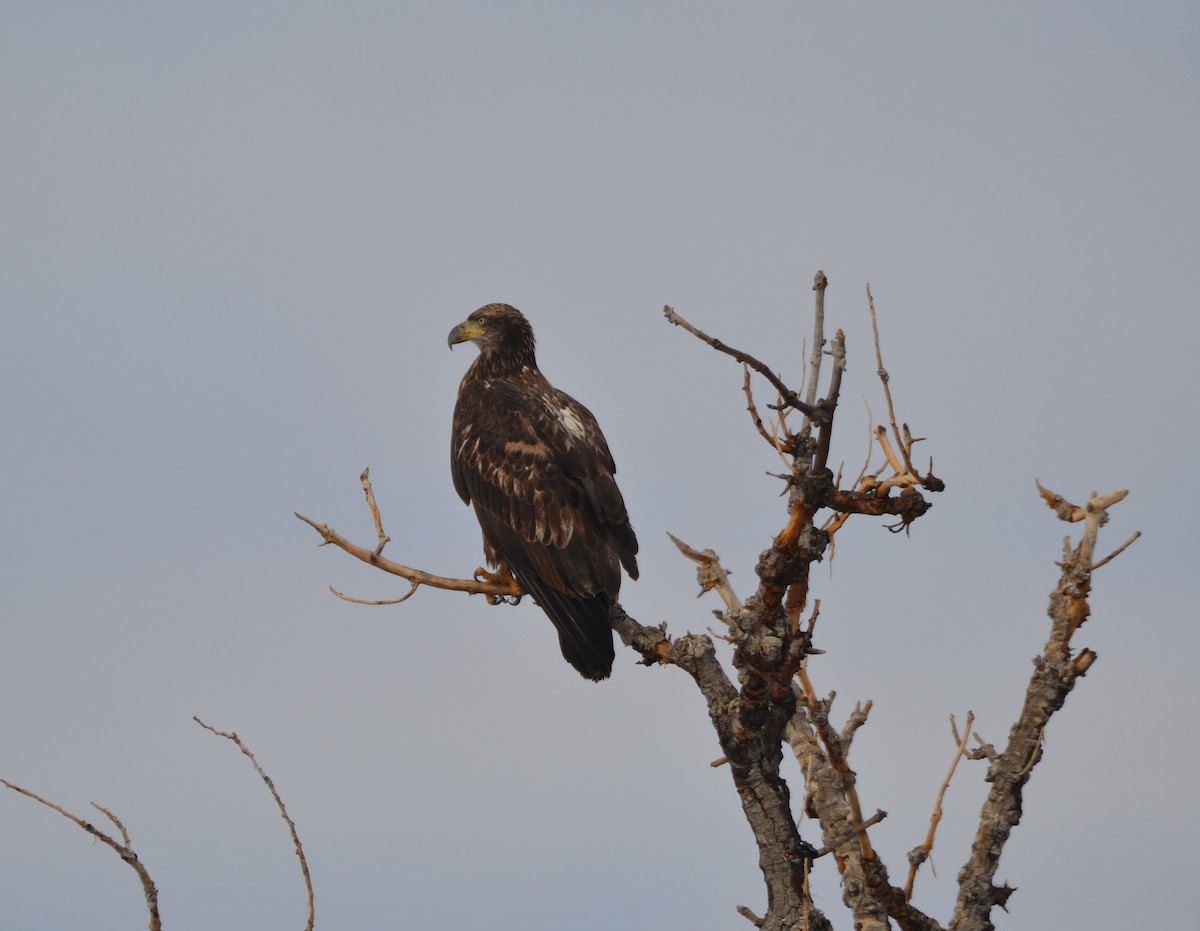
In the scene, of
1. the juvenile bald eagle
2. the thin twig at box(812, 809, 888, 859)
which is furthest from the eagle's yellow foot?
the thin twig at box(812, 809, 888, 859)

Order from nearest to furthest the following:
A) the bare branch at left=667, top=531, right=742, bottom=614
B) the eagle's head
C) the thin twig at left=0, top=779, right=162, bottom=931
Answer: the thin twig at left=0, top=779, right=162, bottom=931, the bare branch at left=667, top=531, right=742, bottom=614, the eagle's head

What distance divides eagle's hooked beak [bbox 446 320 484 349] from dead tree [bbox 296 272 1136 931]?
153 inches

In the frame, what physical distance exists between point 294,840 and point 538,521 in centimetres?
409

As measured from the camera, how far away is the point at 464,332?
11570 millimetres

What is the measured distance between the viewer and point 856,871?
7.54m

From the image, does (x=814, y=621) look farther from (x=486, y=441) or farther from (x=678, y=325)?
(x=486, y=441)

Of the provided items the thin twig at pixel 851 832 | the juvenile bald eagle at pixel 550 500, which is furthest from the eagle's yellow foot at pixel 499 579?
the thin twig at pixel 851 832

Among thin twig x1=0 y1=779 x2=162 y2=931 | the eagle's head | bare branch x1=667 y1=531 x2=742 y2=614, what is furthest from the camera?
the eagle's head

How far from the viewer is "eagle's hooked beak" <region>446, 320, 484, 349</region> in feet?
37.7

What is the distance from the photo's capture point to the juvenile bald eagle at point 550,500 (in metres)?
8.73

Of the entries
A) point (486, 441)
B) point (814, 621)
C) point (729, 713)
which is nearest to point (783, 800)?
point (729, 713)

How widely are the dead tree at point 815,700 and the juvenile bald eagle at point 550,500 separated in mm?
813

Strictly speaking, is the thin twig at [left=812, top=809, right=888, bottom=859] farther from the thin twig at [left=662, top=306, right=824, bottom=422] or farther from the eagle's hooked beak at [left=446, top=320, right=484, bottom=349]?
the eagle's hooked beak at [left=446, top=320, right=484, bottom=349]

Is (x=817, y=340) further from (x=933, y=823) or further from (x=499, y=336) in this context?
(x=499, y=336)
